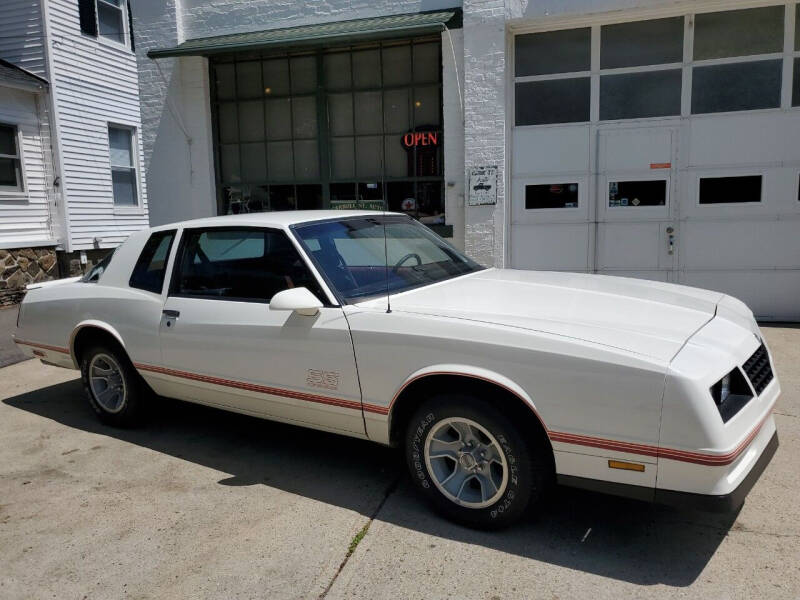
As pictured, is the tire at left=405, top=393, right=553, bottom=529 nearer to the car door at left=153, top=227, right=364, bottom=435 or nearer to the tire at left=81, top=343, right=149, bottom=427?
the car door at left=153, top=227, right=364, bottom=435

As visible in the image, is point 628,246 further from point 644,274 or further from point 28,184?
point 28,184

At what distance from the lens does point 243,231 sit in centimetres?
423

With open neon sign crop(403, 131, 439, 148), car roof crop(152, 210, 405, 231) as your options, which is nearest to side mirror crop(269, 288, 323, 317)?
car roof crop(152, 210, 405, 231)

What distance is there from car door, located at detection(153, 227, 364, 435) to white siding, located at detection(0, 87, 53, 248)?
8384mm

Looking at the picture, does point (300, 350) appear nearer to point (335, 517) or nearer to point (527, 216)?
point (335, 517)

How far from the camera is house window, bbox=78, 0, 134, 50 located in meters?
12.4

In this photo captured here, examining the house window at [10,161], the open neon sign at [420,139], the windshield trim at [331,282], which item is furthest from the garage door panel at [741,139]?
the house window at [10,161]

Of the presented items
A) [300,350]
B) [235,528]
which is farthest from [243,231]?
[235,528]

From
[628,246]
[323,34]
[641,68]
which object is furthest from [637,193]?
[323,34]

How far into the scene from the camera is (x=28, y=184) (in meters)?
11.5

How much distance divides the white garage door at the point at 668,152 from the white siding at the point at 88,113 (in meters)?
8.31

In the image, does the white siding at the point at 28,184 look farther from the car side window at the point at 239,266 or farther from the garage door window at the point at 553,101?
the garage door window at the point at 553,101

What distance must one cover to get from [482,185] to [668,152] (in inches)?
99.8

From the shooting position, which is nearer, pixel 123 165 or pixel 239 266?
pixel 239 266
